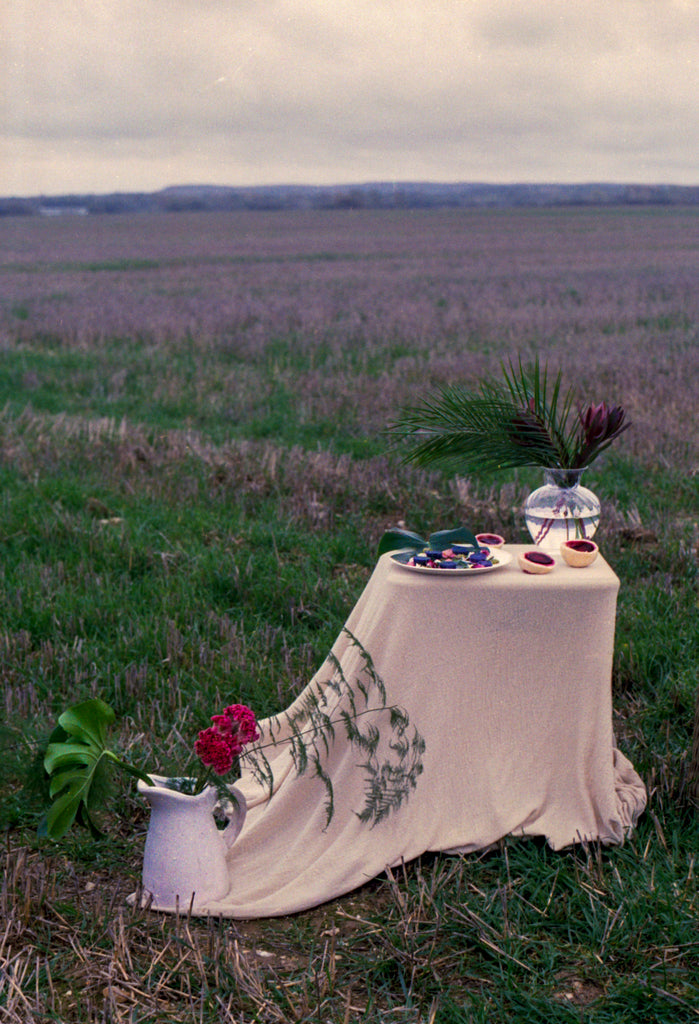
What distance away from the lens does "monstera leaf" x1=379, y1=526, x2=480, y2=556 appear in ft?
10.3

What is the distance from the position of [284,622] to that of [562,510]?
191 cm

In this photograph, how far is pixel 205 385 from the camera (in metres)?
10.7

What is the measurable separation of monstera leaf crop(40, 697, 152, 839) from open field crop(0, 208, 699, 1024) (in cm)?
17

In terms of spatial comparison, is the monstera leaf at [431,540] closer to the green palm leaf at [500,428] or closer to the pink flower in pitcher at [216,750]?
the green palm leaf at [500,428]

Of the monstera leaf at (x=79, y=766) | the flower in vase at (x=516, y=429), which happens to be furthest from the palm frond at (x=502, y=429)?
the monstera leaf at (x=79, y=766)

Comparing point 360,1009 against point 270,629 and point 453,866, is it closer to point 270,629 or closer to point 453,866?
point 453,866

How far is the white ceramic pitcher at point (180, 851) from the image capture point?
279 centimetres

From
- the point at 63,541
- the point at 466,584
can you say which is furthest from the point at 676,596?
the point at 63,541

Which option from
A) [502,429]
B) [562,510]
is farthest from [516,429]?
[562,510]

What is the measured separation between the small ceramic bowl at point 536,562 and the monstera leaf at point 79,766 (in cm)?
120

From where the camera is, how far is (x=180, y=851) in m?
2.79

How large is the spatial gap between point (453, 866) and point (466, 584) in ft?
2.50

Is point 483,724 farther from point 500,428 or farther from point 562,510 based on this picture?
point 500,428

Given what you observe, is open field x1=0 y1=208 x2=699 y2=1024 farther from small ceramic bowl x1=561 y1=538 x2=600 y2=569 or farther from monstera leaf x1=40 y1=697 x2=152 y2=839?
small ceramic bowl x1=561 y1=538 x2=600 y2=569
